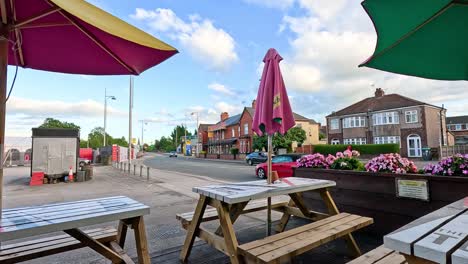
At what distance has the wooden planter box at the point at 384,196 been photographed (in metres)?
3.24

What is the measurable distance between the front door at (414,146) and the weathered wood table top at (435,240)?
33.6 metres

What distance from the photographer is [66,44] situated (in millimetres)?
2889

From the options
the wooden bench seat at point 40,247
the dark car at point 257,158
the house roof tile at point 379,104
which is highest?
the house roof tile at point 379,104

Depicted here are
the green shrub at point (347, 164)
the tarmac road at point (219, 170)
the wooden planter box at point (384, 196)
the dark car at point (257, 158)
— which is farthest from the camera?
the dark car at point (257, 158)

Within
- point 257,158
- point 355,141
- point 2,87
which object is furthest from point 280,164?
point 355,141

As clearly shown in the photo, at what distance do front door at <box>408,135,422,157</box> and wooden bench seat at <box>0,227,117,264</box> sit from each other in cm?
3468

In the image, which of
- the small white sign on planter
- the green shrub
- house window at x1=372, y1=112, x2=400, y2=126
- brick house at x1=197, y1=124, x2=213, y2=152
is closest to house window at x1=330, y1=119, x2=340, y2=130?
house window at x1=372, y1=112, x2=400, y2=126

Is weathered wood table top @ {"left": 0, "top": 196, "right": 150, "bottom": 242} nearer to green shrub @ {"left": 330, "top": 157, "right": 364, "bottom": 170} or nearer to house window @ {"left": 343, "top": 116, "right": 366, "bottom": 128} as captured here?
green shrub @ {"left": 330, "top": 157, "right": 364, "bottom": 170}

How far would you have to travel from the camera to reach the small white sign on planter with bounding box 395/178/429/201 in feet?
11.2

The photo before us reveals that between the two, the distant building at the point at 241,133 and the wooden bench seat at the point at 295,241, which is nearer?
the wooden bench seat at the point at 295,241

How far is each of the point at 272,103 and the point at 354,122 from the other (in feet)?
116

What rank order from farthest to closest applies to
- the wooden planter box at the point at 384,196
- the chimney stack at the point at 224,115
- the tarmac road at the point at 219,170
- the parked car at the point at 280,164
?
1. the chimney stack at the point at 224,115
2. the tarmac road at the point at 219,170
3. the parked car at the point at 280,164
4. the wooden planter box at the point at 384,196

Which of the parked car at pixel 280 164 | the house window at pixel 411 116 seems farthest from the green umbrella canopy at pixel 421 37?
the house window at pixel 411 116

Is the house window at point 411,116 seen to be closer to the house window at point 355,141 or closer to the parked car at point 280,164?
the house window at point 355,141
